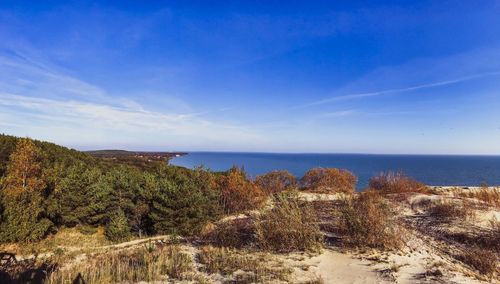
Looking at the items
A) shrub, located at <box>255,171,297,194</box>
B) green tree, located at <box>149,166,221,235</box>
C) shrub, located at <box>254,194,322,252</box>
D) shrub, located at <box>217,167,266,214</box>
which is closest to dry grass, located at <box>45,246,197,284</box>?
shrub, located at <box>254,194,322,252</box>

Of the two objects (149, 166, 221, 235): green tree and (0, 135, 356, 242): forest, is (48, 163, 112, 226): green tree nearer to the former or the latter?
(0, 135, 356, 242): forest

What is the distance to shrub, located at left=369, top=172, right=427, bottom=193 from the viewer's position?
23.0 metres

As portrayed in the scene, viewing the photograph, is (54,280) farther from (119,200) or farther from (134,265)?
(119,200)

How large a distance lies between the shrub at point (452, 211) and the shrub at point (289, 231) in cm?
745

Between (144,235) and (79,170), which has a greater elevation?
(79,170)

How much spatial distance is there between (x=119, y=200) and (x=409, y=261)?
12.8 meters

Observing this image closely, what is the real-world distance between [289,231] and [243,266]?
2.01 m

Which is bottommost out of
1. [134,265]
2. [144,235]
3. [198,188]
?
[144,235]

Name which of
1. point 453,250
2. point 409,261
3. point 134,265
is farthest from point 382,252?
point 134,265

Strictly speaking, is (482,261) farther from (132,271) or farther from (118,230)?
(118,230)

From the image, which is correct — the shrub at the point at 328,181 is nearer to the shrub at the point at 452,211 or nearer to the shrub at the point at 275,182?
the shrub at the point at 275,182

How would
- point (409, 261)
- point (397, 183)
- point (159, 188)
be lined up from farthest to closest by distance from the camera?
1. point (397, 183)
2. point (159, 188)
3. point (409, 261)

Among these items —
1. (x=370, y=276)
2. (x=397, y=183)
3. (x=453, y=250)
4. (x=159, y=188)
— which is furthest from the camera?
(x=397, y=183)

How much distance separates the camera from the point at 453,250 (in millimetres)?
8711
